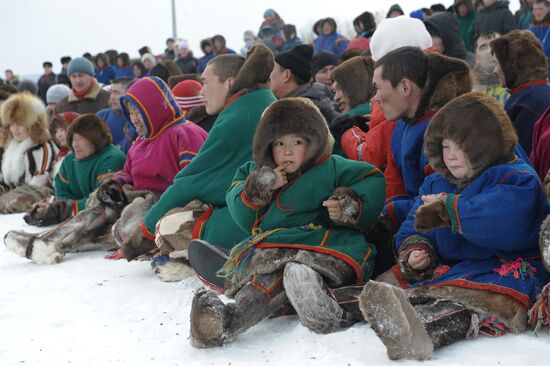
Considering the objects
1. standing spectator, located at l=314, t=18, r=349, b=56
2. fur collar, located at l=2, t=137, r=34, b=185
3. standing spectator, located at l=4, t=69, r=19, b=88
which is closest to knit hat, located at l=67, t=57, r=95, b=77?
fur collar, located at l=2, t=137, r=34, b=185

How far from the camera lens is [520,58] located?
413cm

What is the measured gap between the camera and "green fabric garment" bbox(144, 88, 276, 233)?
Result: 421cm

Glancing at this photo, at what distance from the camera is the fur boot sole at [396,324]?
254cm

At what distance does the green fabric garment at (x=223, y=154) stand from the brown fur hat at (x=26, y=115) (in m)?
4.01

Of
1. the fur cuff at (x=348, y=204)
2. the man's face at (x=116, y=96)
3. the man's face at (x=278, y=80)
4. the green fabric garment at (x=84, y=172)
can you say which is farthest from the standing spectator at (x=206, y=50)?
the fur cuff at (x=348, y=204)

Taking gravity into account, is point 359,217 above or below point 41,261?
above

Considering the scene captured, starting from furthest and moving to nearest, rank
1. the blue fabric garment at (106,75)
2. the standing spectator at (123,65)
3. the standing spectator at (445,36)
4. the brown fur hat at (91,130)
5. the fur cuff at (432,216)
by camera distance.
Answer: the blue fabric garment at (106,75), the standing spectator at (123,65), the brown fur hat at (91,130), the standing spectator at (445,36), the fur cuff at (432,216)

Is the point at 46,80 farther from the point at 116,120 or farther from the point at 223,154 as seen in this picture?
the point at 223,154

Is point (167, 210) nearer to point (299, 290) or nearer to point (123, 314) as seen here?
A: point (123, 314)

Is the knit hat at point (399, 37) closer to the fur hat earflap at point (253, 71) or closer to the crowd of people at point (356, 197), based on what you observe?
the crowd of people at point (356, 197)

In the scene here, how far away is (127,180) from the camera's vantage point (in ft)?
17.3

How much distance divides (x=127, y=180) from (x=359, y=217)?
2.58m

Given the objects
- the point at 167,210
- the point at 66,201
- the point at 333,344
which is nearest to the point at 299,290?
the point at 333,344

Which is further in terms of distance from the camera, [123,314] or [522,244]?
[123,314]
